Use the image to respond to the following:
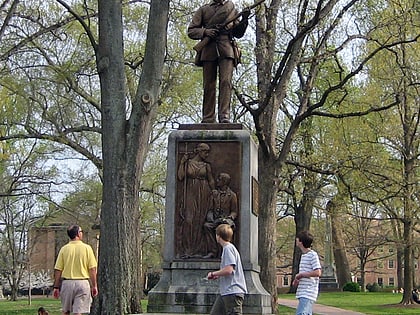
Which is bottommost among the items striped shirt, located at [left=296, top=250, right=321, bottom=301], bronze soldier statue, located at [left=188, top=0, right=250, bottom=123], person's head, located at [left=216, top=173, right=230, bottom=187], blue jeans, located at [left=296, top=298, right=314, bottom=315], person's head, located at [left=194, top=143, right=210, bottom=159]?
blue jeans, located at [left=296, top=298, right=314, bottom=315]

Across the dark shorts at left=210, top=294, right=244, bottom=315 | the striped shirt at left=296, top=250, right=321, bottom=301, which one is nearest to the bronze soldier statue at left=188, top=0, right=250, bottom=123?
the striped shirt at left=296, top=250, right=321, bottom=301

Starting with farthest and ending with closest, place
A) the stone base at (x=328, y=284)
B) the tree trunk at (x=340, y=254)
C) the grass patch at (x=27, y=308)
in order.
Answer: the stone base at (x=328, y=284) → the tree trunk at (x=340, y=254) → the grass patch at (x=27, y=308)

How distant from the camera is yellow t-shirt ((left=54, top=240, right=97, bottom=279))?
10.1 meters

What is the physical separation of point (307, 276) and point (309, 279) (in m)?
0.15

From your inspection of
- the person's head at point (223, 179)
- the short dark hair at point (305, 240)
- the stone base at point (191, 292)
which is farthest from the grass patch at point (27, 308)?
the short dark hair at point (305, 240)

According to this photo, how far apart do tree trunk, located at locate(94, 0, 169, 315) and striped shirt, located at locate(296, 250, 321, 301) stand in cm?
597

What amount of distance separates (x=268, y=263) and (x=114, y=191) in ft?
23.4

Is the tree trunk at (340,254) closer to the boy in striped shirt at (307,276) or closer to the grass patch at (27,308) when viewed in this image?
the grass patch at (27,308)

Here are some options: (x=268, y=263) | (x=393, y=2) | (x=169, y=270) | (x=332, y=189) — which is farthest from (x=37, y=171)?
(x=169, y=270)

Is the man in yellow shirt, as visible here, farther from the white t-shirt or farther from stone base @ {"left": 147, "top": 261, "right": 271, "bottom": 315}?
the white t-shirt

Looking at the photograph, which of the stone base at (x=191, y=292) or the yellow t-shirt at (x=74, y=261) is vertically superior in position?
the yellow t-shirt at (x=74, y=261)

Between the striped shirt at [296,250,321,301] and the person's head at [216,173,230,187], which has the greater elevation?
the person's head at [216,173,230,187]

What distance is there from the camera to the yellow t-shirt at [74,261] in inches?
398

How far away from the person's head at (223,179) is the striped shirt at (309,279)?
2.22 m
